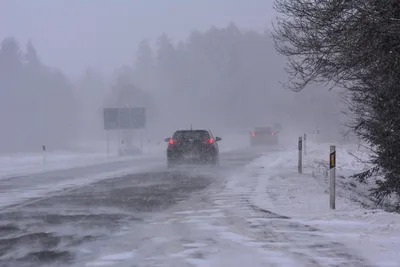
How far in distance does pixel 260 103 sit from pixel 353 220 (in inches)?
2860

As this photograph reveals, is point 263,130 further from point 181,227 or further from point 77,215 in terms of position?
point 181,227

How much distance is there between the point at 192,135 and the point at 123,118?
71.0ft

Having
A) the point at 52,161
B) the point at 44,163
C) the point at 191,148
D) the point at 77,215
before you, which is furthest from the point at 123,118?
the point at 77,215

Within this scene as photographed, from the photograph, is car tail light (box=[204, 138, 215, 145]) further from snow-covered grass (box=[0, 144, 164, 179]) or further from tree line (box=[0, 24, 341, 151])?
tree line (box=[0, 24, 341, 151])

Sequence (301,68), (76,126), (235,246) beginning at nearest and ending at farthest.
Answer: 1. (235,246)
2. (301,68)
3. (76,126)

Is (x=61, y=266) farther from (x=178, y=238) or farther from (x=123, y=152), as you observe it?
(x=123, y=152)

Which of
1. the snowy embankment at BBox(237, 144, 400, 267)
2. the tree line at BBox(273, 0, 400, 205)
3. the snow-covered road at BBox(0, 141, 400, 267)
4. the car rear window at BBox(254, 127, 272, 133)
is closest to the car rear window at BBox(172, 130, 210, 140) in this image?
the snowy embankment at BBox(237, 144, 400, 267)

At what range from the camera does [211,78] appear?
81.8m

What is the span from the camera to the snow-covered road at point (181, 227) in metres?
6.03

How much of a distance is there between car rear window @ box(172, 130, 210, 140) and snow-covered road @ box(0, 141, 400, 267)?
6.50 metres

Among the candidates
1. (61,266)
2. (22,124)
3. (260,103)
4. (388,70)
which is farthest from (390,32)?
(22,124)

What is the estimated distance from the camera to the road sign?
133 feet

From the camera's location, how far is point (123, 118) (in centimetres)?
4106

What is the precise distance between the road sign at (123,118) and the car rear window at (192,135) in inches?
827
